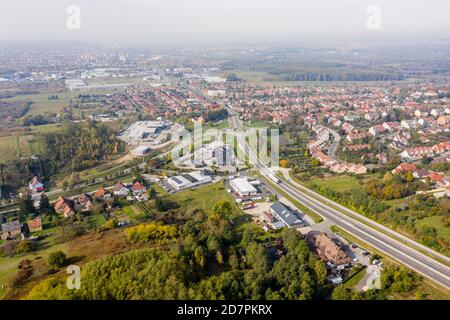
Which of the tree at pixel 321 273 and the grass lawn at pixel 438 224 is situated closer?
the tree at pixel 321 273

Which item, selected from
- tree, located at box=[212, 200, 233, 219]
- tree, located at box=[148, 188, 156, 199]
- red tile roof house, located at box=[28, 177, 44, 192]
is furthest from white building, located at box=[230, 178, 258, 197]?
red tile roof house, located at box=[28, 177, 44, 192]

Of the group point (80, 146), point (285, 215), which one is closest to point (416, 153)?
point (285, 215)

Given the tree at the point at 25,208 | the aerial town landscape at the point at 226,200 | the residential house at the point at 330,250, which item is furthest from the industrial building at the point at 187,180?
the residential house at the point at 330,250

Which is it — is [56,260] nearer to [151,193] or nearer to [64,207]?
[64,207]

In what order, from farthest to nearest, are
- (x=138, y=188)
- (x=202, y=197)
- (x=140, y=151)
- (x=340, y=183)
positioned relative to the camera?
(x=140, y=151), (x=340, y=183), (x=138, y=188), (x=202, y=197)

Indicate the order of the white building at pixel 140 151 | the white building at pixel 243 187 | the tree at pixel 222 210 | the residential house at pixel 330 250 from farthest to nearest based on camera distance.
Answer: the white building at pixel 140 151 < the white building at pixel 243 187 < the tree at pixel 222 210 < the residential house at pixel 330 250

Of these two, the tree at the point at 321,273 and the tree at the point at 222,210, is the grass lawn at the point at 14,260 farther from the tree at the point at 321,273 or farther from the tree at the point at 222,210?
the tree at the point at 321,273

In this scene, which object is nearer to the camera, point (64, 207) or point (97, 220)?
point (97, 220)

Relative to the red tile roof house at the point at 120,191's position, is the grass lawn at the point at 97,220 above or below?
below

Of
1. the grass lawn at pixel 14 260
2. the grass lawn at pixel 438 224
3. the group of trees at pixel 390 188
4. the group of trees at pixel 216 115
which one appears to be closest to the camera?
the grass lawn at pixel 14 260
